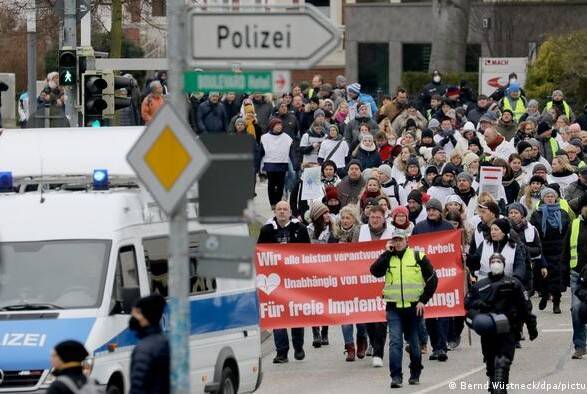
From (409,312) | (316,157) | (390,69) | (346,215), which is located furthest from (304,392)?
(390,69)

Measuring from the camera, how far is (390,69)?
65875mm

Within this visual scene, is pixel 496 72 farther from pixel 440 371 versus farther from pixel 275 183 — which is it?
pixel 440 371

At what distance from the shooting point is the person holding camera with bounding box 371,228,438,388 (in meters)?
18.2

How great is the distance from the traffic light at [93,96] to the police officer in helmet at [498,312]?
10.3 metres

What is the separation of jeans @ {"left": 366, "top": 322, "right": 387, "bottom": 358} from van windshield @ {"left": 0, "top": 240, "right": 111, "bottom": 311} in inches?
224

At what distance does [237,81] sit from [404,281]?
6.87 m

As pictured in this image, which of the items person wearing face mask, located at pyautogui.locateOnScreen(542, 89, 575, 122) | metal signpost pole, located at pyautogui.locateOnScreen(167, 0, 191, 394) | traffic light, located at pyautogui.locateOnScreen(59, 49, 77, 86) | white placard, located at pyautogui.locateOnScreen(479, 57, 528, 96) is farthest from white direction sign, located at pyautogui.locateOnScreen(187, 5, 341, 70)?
white placard, located at pyautogui.locateOnScreen(479, 57, 528, 96)

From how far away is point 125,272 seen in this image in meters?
15.0

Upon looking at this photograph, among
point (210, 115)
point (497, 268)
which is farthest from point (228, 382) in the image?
point (210, 115)

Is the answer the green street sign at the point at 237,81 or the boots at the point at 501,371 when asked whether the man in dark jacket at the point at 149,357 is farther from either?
the boots at the point at 501,371

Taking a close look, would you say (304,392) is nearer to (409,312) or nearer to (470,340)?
(409,312)

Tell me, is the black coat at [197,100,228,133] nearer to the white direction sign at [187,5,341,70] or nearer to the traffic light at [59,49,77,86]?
the traffic light at [59,49,77,86]

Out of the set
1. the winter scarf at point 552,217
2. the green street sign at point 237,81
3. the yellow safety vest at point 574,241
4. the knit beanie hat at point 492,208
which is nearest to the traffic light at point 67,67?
the winter scarf at point 552,217

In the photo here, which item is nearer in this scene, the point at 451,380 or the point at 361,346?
the point at 451,380
